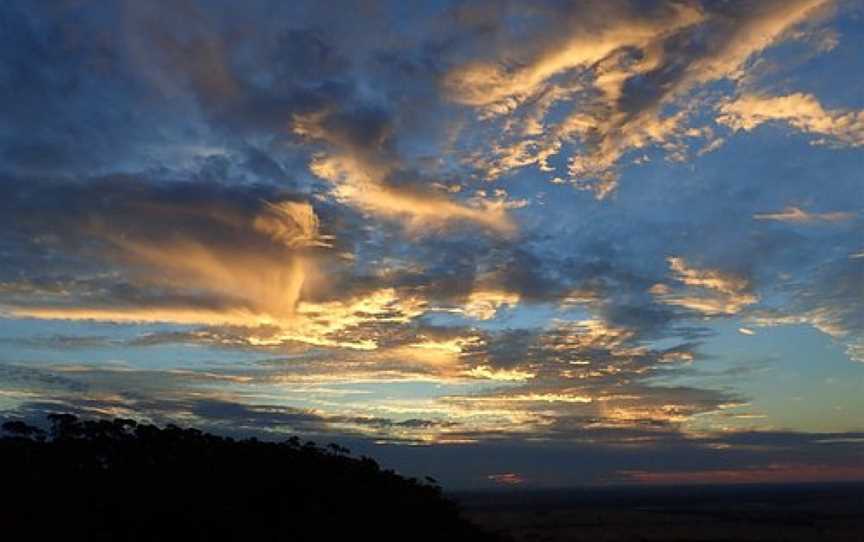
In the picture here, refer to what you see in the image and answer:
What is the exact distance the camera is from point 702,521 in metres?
138

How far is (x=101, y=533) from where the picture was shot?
34.9 m

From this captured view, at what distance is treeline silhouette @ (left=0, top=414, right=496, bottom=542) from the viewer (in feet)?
121

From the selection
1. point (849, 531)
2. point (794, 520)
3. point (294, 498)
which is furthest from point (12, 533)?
point (794, 520)

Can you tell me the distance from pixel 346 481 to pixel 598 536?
2613 inches

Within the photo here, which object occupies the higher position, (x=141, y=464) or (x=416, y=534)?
(x=141, y=464)

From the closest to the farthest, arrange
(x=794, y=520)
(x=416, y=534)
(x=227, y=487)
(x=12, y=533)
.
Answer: (x=12, y=533)
(x=227, y=487)
(x=416, y=534)
(x=794, y=520)

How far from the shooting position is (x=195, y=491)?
4378 centimetres

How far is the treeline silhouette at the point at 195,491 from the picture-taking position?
37.0 metres

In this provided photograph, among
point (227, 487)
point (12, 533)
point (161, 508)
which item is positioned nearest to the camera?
point (12, 533)

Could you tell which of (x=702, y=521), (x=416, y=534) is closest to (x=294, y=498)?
(x=416, y=534)

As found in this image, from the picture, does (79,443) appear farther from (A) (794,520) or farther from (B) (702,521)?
(A) (794,520)

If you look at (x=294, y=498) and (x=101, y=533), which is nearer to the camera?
(x=101, y=533)

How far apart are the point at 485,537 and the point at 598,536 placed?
60675mm

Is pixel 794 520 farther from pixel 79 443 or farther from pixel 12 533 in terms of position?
pixel 12 533
